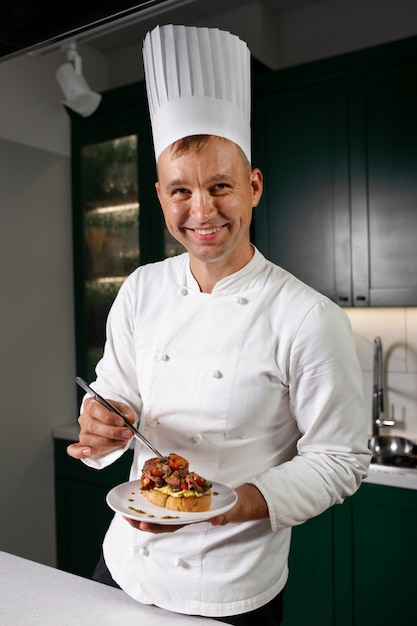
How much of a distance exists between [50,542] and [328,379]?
245cm

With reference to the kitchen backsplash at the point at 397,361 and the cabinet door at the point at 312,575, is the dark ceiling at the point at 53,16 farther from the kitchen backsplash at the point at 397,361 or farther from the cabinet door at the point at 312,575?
the kitchen backsplash at the point at 397,361

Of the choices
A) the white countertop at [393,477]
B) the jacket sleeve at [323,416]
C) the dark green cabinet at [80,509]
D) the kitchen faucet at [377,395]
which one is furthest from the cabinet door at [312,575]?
the jacket sleeve at [323,416]

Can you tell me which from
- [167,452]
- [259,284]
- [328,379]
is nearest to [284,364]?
[328,379]

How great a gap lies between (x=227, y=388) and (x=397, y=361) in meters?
1.69

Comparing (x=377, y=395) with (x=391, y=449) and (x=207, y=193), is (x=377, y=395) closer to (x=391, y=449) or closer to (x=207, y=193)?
(x=391, y=449)

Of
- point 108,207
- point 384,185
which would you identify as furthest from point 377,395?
point 108,207

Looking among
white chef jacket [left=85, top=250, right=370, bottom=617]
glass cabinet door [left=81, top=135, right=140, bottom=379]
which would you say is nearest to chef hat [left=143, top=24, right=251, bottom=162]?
white chef jacket [left=85, top=250, right=370, bottom=617]

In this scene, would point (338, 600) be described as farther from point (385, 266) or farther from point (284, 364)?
point (284, 364)

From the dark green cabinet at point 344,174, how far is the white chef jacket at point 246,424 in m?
1.21

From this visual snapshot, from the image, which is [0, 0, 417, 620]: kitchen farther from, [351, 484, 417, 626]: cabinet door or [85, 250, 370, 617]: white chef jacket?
[85, 250, 370, 617]: white chef jacket

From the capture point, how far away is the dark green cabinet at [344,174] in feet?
7.66

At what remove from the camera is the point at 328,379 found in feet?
3.71

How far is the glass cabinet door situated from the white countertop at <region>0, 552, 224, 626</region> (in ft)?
6.82

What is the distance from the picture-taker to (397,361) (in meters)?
2.68
